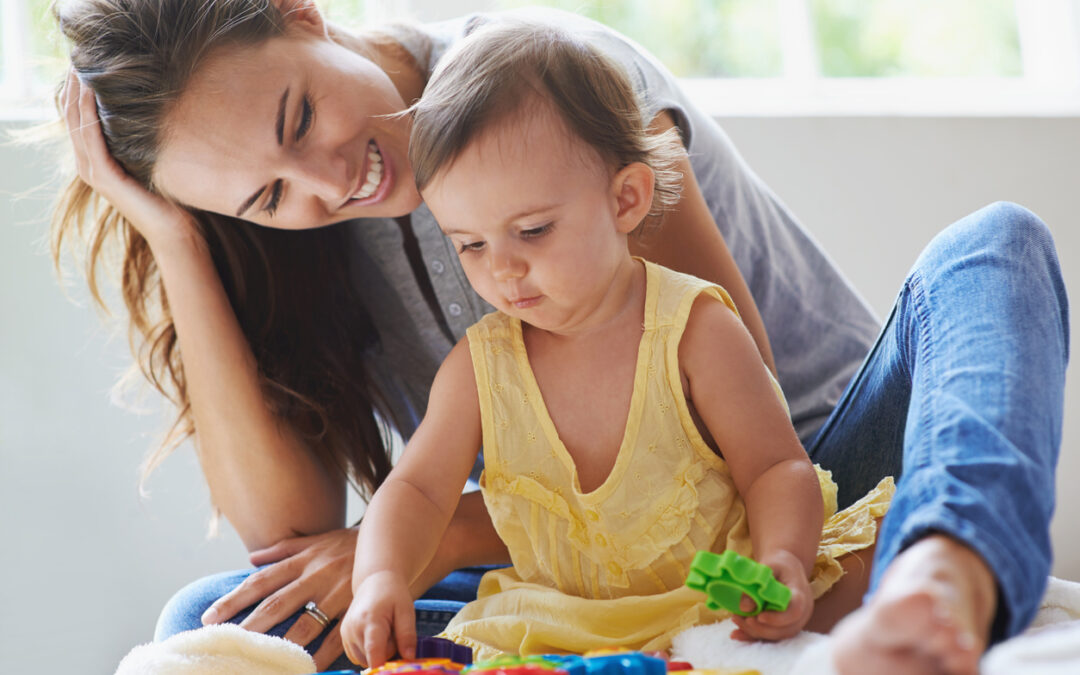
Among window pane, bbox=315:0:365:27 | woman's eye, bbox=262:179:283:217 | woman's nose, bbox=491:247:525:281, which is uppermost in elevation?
window pane, bbox=315:0:365:27

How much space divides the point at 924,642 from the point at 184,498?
153cm

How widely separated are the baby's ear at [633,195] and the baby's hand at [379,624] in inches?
14.2

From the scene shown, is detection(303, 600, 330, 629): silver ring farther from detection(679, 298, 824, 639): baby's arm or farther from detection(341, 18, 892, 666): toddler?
detection(679, 298, 824, 639): baby's arm

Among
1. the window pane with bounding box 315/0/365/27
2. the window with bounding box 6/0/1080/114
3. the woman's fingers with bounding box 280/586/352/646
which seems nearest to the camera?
the woman's fingers with bounding box 280/586/352/646

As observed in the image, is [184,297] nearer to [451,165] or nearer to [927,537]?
[451,165]

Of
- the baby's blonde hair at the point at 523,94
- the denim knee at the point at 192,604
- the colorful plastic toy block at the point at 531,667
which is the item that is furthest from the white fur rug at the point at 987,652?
the denim knee at the point at 192,604

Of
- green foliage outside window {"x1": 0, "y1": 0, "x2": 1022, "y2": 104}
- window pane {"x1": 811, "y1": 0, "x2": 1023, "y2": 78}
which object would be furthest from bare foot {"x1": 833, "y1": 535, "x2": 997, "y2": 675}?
window pane {"x1": 811, "y1": 0, "x2": 1023, "y2": 78}

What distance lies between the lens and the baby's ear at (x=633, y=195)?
2.73ft

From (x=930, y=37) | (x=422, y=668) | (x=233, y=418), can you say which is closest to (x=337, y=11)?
(x=233, y=418)

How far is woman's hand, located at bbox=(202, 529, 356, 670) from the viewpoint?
3.02 feet

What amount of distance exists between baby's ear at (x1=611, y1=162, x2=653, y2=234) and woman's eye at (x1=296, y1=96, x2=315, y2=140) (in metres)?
0.33

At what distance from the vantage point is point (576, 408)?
845mm

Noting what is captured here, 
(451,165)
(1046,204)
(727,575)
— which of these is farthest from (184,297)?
(1046,204)

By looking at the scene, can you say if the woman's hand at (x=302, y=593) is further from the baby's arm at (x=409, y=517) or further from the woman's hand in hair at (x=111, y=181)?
the woman's hand in hair at (x=111, y=181)
